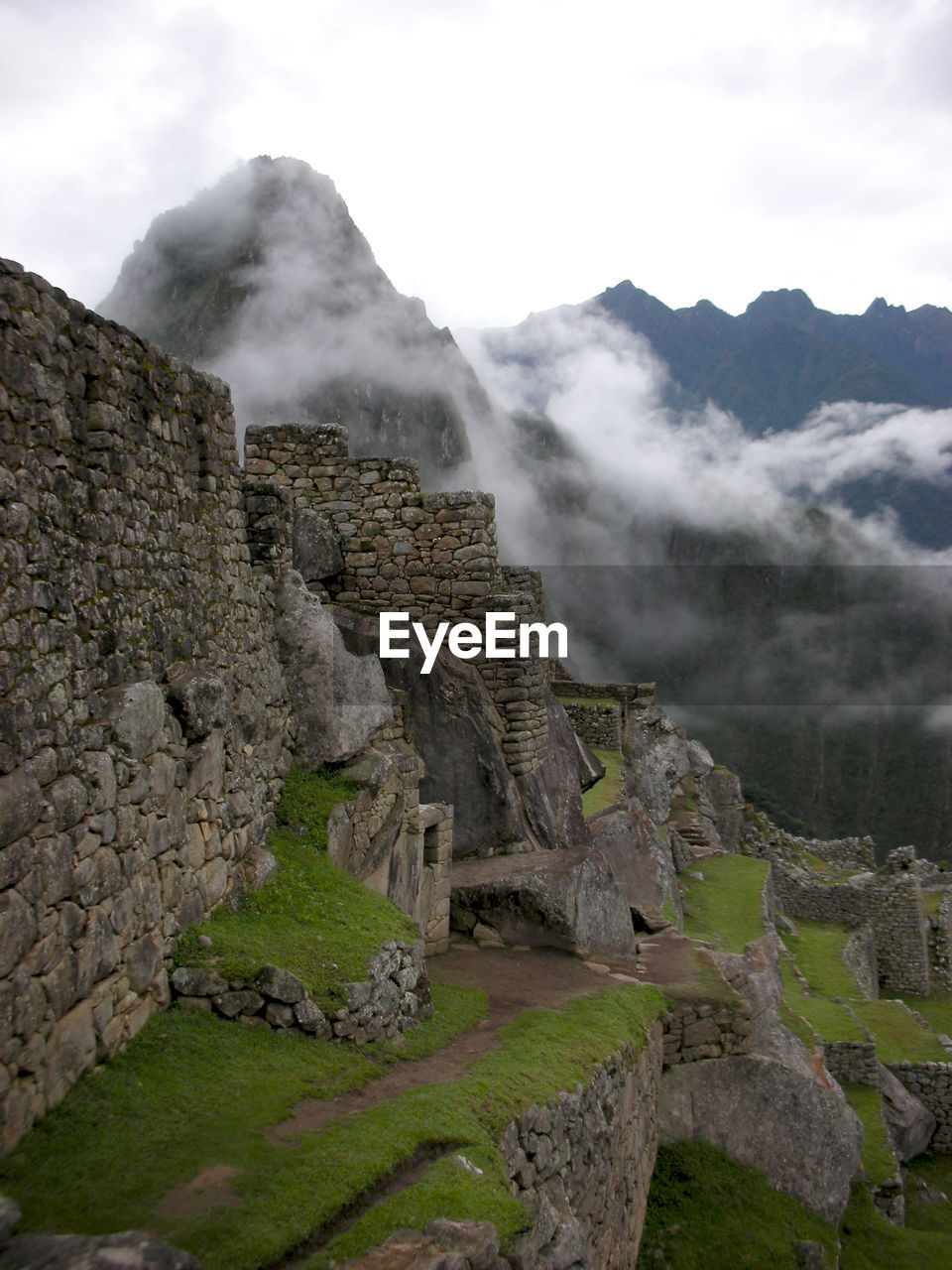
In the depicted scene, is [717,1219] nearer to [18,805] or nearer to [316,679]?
[316,679]

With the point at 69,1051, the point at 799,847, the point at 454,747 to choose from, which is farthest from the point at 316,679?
the point at 799,847

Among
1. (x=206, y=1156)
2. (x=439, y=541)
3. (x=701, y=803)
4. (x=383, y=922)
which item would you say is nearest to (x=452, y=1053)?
(x=383, y=922)

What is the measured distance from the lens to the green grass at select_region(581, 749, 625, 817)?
70.1 ft

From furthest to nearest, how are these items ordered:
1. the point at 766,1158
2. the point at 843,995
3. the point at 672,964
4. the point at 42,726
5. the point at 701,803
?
the point at 701,803, the point at 843,995, the point at 672,964, the point at 766,1158, the point at 42,726

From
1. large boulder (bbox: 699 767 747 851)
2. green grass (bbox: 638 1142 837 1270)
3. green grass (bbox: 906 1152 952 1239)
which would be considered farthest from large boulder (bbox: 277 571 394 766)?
large boulder (bbox: 699 767 747 851)

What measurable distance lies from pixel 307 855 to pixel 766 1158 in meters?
6.73

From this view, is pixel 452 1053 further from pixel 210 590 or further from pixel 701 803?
pixel 701 803

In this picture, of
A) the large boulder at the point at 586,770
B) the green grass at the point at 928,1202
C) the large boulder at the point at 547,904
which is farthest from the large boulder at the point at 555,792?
the green grass at the point at 928,1202

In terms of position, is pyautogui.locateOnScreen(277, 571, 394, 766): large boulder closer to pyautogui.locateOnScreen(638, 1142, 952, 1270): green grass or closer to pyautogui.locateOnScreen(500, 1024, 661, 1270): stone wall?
pyautogui.locateOnScreen(500, 1024, 661, 1270): stone wall

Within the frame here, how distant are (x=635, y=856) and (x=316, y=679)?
8.85m

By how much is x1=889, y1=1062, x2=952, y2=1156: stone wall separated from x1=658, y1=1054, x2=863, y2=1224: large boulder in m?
8.66

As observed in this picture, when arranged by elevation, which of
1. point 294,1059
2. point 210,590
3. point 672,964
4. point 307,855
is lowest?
point 672,964

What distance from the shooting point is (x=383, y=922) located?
820 cm

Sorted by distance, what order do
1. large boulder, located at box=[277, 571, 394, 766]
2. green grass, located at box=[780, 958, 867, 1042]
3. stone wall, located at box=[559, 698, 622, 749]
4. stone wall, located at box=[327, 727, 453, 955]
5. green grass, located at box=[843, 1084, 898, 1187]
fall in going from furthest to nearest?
stone wall, located at box=[559, 698, 622, 749] < green grass, located at box=[780, 958, 867, 1042] < green grass, located at box=[843, 1084, 898, 1187] < large boulder, located at box=[277, 571, 394, 766] < stone wall, located at box=[327, 727, 453, 955]
